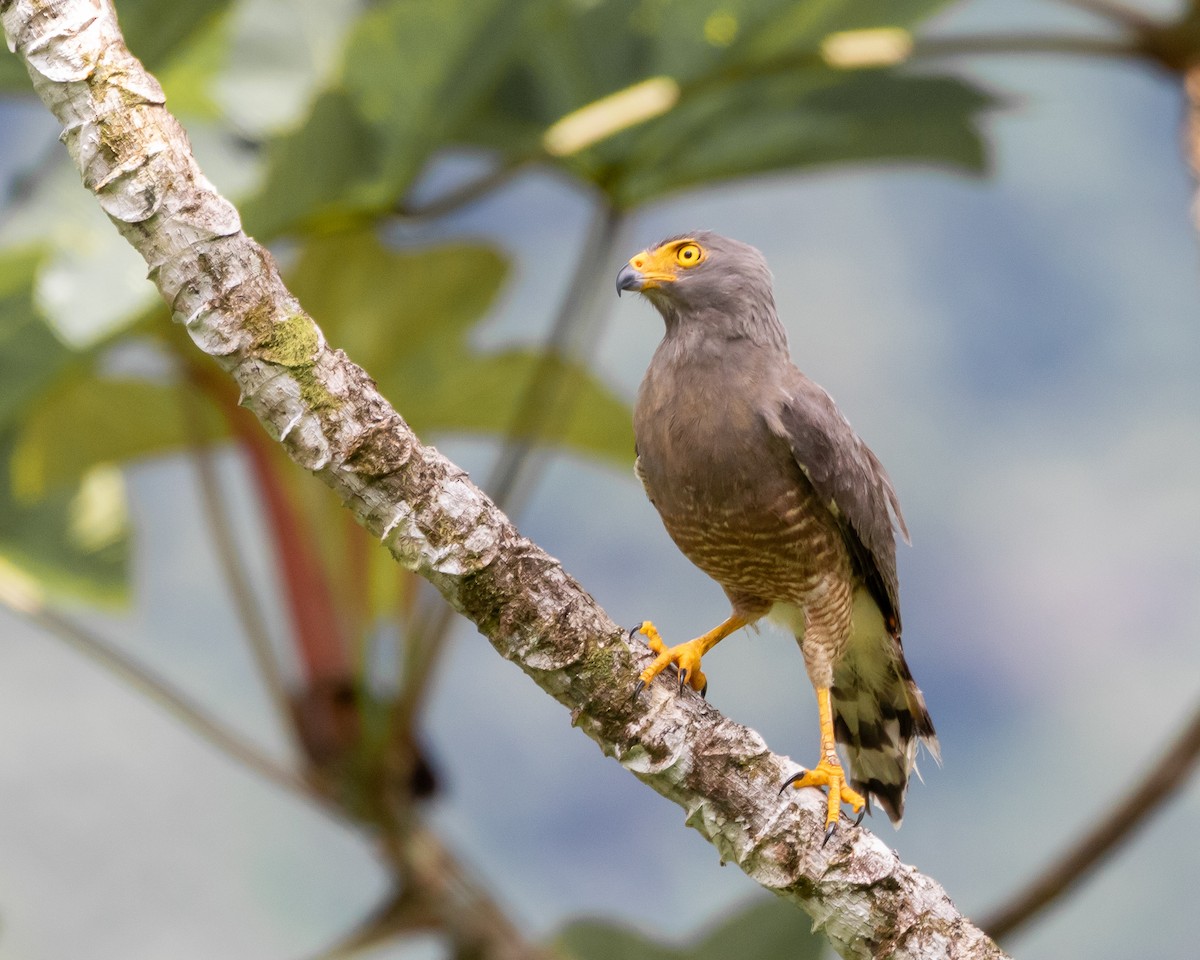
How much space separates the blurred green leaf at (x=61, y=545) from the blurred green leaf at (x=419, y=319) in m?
1.15

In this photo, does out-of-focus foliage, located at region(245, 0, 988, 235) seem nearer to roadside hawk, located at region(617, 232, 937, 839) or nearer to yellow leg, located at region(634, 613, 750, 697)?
roadside hawk, located at region(617, 232, 937, 839)

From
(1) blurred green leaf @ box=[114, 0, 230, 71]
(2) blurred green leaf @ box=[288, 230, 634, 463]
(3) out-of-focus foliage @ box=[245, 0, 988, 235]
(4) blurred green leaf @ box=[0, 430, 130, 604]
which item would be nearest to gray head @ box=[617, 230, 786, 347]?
(3) out-of-focus foliage @ box=[245, 0, 988, 235]

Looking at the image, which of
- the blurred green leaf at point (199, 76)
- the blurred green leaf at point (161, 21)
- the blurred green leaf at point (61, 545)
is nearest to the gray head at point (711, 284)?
the blurred green leaf at point (161, 21)

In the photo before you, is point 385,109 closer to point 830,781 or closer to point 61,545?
point 830,781

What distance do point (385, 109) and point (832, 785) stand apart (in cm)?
205

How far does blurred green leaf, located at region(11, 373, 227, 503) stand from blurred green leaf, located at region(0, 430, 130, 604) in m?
0.05

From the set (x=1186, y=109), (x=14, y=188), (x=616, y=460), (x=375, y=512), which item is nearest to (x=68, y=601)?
(x=14, y=188)

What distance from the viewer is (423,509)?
177cm

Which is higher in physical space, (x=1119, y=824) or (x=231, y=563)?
(x=231, y=563)

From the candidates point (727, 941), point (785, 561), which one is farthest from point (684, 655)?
point (727, 941)

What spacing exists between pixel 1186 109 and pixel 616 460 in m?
2.02

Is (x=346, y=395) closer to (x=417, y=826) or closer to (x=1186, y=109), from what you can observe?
(x=417, y=826)

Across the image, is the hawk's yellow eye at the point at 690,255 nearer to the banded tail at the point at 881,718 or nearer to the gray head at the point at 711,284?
the gray head at the point at 711,284

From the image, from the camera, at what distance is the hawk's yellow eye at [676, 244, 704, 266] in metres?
2.35
